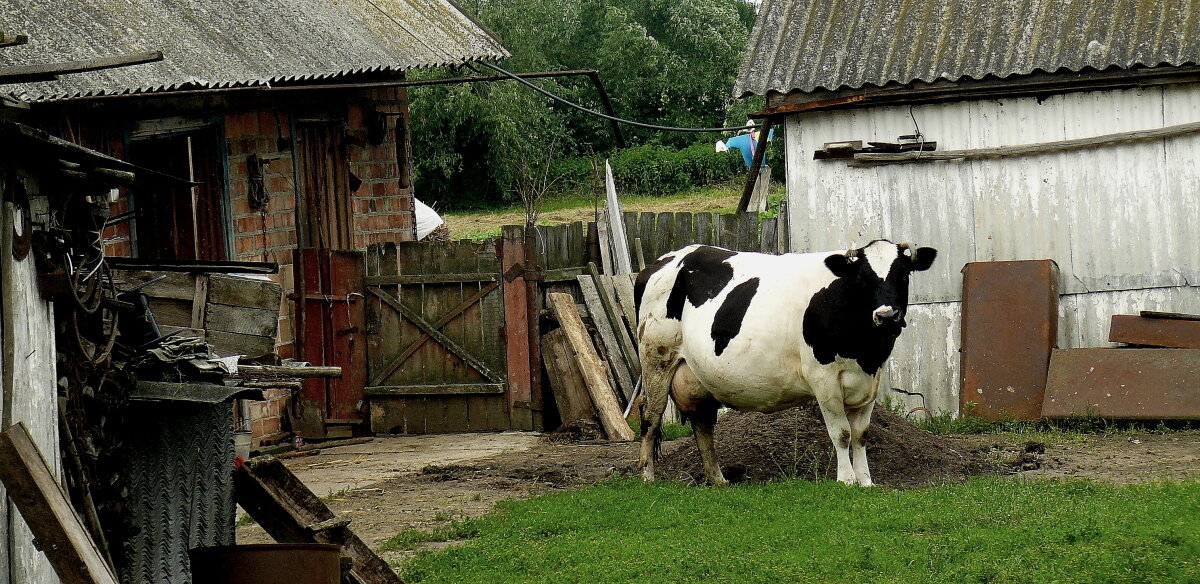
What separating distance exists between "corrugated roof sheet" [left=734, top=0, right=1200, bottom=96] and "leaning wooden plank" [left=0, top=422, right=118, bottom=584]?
8828mm

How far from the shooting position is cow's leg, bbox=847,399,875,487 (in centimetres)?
959

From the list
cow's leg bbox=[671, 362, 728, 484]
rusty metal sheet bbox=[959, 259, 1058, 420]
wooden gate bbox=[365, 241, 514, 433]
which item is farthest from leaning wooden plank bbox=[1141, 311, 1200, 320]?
wooden gate bbox=[365, 241, 514, 433]

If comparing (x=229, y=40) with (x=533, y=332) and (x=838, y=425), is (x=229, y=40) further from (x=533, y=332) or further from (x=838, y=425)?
(x=838, y=425)

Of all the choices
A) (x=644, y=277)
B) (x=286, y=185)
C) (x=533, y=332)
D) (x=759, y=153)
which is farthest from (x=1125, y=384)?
(x=286, y=185)

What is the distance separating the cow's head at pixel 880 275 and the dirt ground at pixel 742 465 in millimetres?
1246

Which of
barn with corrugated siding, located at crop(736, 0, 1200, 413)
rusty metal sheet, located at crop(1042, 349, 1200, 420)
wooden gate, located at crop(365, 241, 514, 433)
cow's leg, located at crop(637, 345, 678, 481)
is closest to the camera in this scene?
cow's leg, located at crop(637, 345, 678, 481)

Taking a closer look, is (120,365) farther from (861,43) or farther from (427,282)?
(861,43)

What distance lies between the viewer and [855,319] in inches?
374

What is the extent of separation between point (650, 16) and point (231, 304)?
1421 inches

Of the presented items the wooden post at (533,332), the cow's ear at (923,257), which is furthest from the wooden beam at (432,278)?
the cow's ear at (923,257)

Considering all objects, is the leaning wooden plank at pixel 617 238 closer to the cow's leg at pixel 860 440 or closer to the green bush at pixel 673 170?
the cow's leg at pixel 860 440

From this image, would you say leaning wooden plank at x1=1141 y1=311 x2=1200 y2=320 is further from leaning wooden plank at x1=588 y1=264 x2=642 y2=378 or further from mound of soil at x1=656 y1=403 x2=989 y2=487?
leaning wooden plank at x1=588 y1=264 x2=642 y2=378

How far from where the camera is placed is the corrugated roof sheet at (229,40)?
9859 millimetres

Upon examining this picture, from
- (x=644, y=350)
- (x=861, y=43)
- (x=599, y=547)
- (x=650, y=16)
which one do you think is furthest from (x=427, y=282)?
(x=650, y=16)
